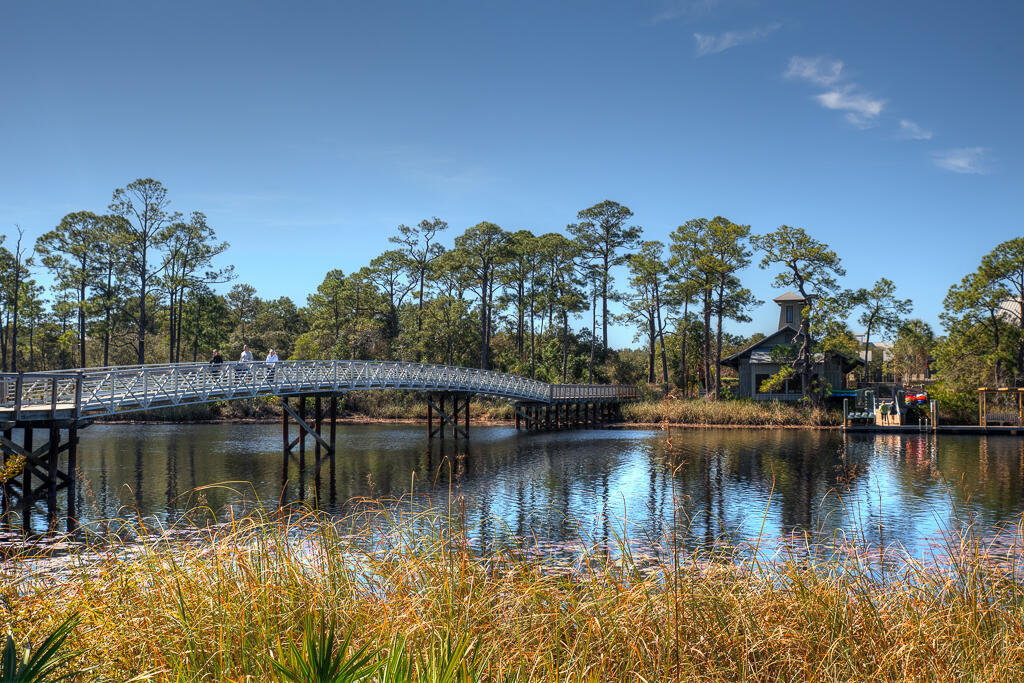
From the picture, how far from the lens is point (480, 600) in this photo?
16.4ft

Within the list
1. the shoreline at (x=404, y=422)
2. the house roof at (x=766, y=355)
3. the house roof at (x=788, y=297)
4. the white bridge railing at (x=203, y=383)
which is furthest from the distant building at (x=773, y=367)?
the white bridge railing at (x=203, y=383)

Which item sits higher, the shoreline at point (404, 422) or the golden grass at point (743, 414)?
the golden grass at point (743, 414)

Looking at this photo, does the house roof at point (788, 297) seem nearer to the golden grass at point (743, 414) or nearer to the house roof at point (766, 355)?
the house roof at point (766, 355)

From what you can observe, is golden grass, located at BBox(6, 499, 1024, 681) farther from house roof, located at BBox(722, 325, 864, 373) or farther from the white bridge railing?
house roof, located at BBox(722, 325, 864, 373)

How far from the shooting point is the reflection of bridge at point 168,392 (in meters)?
16.6

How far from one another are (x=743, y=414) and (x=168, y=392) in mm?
30330

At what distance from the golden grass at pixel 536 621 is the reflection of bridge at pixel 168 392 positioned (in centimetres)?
1048

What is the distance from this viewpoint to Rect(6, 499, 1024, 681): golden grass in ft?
14.2

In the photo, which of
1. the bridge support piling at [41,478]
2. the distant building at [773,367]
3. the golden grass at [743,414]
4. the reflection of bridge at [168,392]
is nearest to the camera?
the bridge support piling at [41,478]

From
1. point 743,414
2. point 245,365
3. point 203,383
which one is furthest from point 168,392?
point 743,414

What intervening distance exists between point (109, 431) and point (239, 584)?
36870mm

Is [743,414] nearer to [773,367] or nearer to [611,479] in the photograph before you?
[773,367]

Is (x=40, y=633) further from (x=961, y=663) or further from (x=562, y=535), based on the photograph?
(x=562, y=535)

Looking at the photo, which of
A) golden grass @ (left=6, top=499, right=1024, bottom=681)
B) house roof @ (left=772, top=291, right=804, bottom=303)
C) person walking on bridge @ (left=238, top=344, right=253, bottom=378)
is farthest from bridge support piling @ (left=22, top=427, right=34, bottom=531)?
house roof @ (left=772, top=291, right=804, bottom=303)
